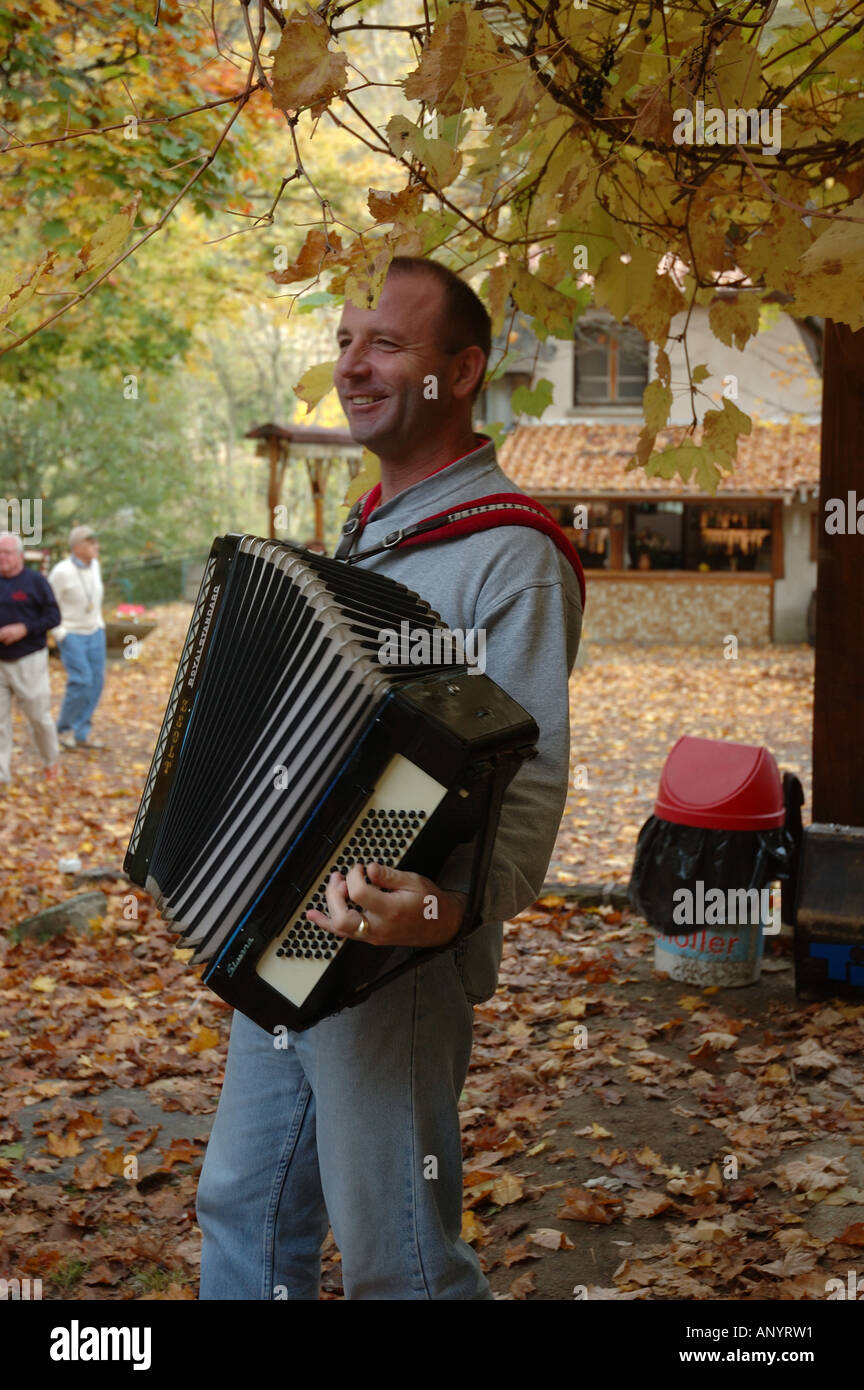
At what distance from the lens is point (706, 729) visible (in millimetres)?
14578

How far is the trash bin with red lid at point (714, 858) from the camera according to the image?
18.0 ft

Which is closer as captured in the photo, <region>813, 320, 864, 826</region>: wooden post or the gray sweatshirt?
the gray sweatshirt

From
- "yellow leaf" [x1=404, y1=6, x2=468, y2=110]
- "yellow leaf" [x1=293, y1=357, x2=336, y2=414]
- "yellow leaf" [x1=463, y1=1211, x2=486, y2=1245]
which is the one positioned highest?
"yellow leaf" [x1=404, y1=6, x2=468, y2=110]

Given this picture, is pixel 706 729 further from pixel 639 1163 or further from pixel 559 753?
pixel 559 753

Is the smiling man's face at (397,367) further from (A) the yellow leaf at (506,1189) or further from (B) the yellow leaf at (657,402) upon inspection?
(A) the yellow leaf at (506,1189)

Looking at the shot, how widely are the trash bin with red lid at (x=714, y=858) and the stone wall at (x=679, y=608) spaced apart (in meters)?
18.2

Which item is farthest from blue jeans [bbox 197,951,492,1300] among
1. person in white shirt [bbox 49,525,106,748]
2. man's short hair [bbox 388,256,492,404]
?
person in white shirt [bbox 49,525,106,748]

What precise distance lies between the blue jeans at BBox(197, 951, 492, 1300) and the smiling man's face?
1043mm

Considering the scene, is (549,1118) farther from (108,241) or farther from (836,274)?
(108,241)

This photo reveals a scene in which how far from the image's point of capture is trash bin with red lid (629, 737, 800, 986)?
18.0ft

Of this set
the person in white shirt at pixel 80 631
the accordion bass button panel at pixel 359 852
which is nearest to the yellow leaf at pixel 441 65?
the accordion bass button panel at pixel 359 852

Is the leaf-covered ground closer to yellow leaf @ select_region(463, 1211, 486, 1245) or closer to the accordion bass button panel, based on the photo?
yellow leaf @ select_region(463, 1211, 486, 1245)

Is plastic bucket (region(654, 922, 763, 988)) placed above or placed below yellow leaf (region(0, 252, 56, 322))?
below
